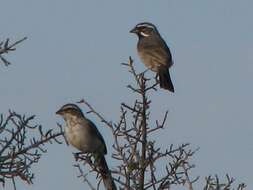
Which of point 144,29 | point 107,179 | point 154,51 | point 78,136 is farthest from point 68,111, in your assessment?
point 107,179

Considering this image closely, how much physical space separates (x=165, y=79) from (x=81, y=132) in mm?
1838

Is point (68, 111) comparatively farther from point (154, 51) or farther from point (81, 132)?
point (154, 51)

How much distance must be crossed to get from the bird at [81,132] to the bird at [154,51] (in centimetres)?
146

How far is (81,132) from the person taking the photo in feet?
41.6

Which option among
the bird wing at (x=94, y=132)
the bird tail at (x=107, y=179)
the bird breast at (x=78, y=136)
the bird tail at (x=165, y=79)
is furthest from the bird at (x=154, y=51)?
the bird tail at (x=107, y=179)

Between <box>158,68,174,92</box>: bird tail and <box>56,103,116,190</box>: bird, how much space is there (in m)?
1.46

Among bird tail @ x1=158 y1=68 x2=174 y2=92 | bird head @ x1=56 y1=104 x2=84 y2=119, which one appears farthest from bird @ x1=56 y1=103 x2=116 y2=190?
bird tail @ x1=158 y1=68 x2=174 y2=92

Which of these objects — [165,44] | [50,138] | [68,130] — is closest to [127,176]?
[50,138]

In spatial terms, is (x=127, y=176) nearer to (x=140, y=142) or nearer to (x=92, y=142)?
(x=140, y=142)

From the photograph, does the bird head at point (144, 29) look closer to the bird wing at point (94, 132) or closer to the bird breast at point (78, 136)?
the bird wing at point (94, 132)

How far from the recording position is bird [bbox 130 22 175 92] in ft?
45.0

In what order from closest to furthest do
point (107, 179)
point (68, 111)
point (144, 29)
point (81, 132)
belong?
point (107, 179) < point (81, 132) < point (68, 111) < point (144, 29)

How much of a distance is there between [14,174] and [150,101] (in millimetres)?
1985

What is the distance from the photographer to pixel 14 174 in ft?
19.5
